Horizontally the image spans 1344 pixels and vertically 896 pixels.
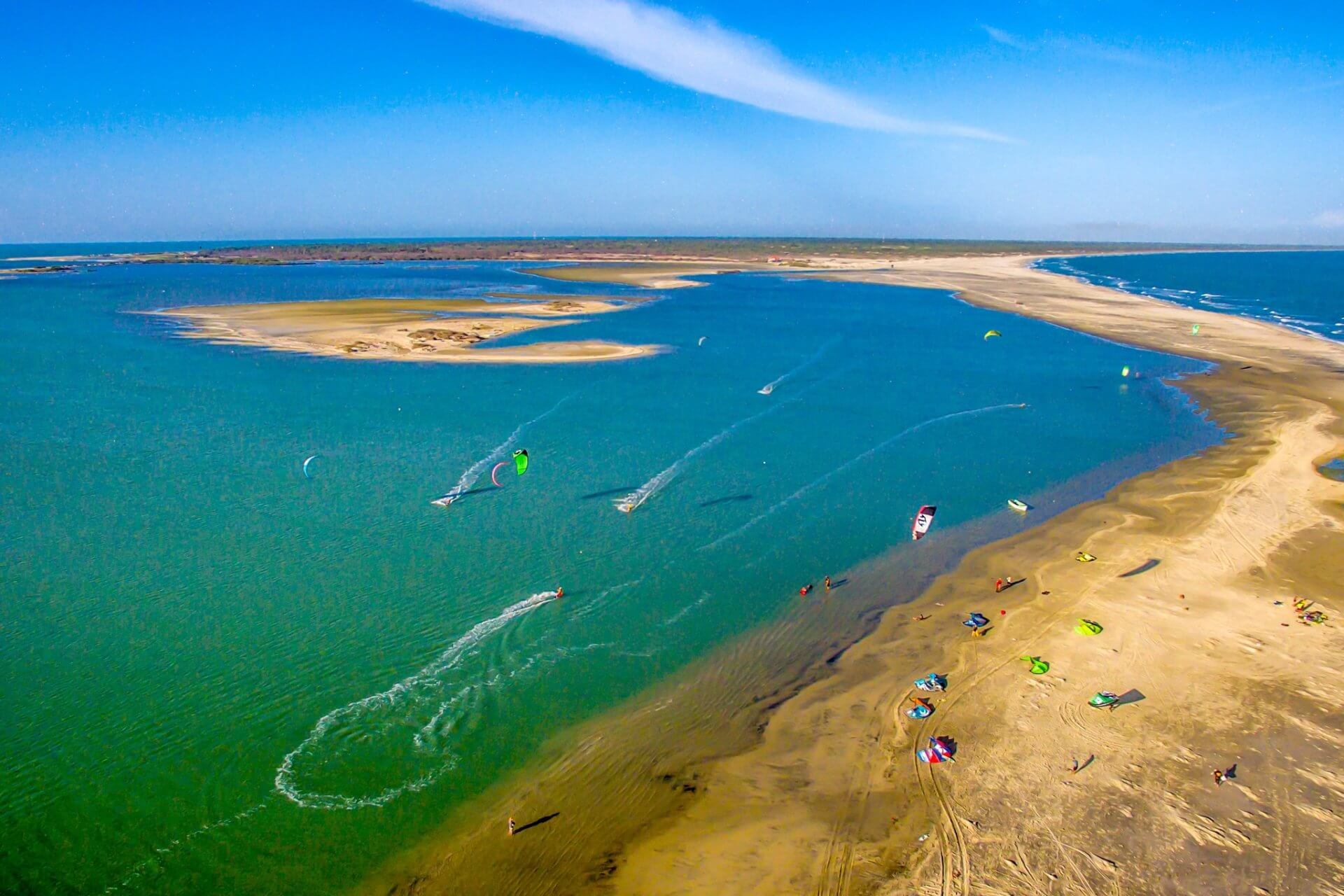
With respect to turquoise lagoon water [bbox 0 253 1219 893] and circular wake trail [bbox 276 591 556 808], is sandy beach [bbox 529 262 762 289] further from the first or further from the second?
circular wake trail [bbox 276 591 556 808]

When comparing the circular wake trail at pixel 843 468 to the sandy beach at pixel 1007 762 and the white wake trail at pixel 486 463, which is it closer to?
the sandy beach at pixel 1007 762

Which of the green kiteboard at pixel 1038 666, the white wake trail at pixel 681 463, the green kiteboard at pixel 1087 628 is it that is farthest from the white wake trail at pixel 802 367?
the green kiteboard at pixel 1038 666

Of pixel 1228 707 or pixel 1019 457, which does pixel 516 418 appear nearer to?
pixel 1019 457

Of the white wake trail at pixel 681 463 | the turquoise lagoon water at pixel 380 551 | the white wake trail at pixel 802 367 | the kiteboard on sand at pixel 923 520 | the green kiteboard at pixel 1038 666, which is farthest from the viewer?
the white wake trail at pixel 802 367

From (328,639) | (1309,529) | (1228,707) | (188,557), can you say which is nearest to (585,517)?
(328,639)

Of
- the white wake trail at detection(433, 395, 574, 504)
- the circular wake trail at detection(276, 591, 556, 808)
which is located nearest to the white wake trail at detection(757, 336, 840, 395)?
the white wake trail at detection(433, 395, 574, 504)

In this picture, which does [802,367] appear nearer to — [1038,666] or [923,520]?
[923,520]
